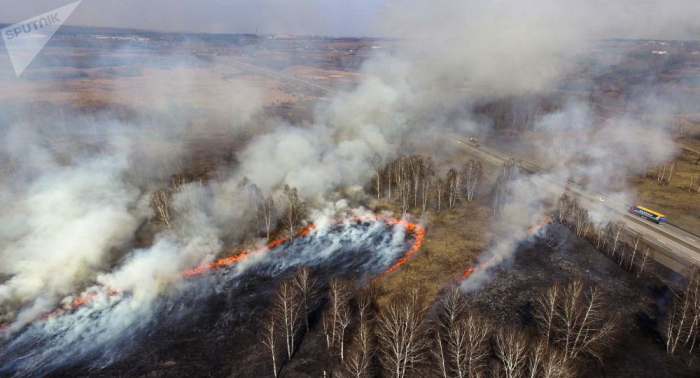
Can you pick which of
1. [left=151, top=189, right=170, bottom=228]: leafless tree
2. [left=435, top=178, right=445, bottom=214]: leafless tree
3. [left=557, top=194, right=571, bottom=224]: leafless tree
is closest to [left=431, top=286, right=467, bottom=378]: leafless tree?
[left=435, top=178, right=445, bottom=214]: leafless tree

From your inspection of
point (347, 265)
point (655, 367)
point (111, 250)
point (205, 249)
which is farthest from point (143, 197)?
point (655, 367)

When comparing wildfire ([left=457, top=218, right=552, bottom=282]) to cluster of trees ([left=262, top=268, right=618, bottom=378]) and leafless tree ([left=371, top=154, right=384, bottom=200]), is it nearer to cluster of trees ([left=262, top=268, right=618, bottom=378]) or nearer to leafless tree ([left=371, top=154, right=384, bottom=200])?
cluster of trees ([left=262, top=268, right=618, bottom=378])

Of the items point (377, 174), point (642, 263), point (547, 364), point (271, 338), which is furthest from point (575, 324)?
point (377, 174)

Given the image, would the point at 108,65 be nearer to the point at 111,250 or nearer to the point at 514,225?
the point at 111,250

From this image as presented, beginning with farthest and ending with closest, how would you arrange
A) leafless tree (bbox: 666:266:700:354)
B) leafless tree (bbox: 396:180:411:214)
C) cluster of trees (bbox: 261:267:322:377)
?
leafless tree (bbox: 396:180:411:214) < cluster of trees (bbox: 261:267:322:377) < leafless tree (bbox: 666:266:700:354)

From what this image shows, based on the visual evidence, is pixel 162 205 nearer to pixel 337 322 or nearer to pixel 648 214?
pixel 337 322

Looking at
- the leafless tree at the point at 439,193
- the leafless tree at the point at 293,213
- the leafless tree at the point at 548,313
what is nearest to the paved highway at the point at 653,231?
the leafless tree at the point at 548,313
